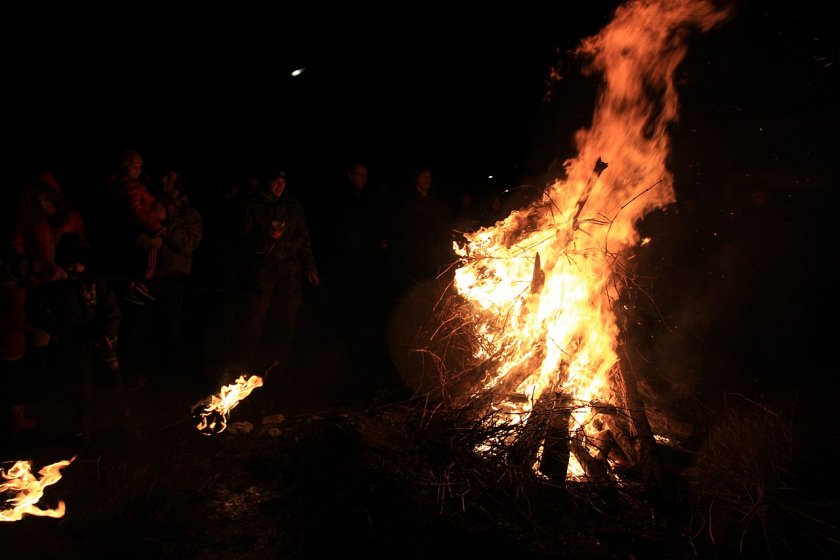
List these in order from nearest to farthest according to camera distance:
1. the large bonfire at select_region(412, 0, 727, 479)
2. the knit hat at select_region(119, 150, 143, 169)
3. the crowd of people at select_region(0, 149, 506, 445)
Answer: the crowd of people at select_region(0, 149, 506, 445), the large bonfire at select_region(412, 0, 727, 479), the knit hat at select_region(119, 150, 143, 169)

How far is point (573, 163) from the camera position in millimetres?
5219

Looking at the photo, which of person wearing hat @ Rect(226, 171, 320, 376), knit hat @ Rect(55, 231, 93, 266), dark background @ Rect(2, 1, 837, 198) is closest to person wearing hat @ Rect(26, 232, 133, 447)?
knit hat @ Rect(55, 231, 93, 266)

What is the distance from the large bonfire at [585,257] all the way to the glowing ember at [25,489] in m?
2.84

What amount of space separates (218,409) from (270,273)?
1662 mm

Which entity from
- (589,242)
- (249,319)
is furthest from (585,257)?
(249,319)

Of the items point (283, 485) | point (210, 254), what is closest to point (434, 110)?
point (210, 254)

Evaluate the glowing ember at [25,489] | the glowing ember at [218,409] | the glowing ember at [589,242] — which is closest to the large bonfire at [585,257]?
the glowing ember at [589,242]

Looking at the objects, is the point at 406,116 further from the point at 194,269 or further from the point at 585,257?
the point at 585,257

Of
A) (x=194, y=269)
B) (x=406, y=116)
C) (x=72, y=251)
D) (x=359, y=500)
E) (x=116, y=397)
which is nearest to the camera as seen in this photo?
(x=359, y=500)

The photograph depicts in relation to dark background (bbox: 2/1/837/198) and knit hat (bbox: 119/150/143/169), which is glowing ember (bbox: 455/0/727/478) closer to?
dark background (bbox: 2/1/837/198)

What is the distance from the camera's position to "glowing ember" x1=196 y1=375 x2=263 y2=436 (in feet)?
14.2

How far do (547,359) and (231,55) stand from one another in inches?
282

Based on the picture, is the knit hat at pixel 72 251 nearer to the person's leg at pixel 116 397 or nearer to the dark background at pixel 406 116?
the person's leg at pixel 116 397

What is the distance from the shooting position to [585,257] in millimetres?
4855
